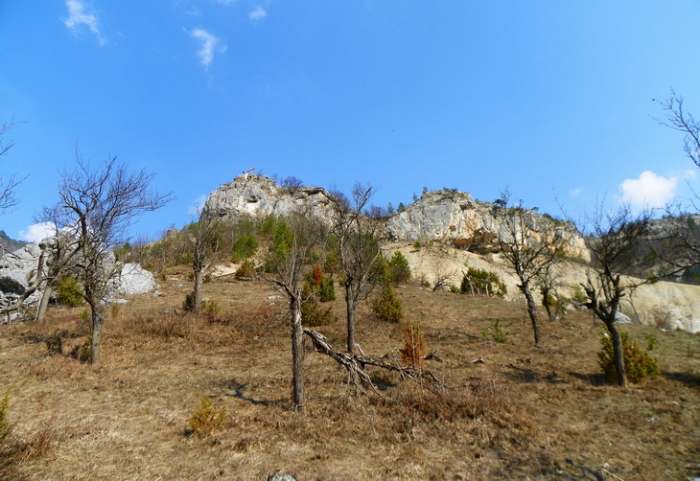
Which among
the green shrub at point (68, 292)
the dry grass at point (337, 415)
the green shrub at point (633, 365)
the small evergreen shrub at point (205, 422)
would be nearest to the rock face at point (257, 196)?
the green shrub at point (68, 292)

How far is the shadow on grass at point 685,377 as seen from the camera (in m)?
9.19

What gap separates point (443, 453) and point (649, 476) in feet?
9.23

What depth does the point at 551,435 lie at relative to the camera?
6426mm

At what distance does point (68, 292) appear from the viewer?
19.6 meters

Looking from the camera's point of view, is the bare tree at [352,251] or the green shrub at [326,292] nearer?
the bare tree at [352,251]

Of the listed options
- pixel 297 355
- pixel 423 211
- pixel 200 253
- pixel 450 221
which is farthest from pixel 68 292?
pixel 423 211

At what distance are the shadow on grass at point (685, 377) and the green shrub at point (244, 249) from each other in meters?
34.2

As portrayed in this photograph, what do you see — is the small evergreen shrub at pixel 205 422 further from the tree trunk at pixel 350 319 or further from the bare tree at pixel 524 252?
the bare tree at pixel 524 252

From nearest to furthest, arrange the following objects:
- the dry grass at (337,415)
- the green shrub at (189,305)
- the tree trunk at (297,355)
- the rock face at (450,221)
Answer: the dry grass at (337,415) → the tree trunk at (297,355) → the green shrub at (189,305) → the rock face at (450,221)

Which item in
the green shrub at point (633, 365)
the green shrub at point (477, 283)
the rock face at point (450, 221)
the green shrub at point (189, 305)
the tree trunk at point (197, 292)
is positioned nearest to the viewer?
the green shrub at point (633, 365)

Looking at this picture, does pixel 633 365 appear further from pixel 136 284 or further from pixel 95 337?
pixel 136 284

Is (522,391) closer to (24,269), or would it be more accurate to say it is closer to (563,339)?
(563,339)

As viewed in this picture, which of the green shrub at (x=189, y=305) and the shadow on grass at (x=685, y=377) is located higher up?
the green shrub at (x=189, y=305)

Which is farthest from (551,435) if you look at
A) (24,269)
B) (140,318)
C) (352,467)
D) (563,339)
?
(24,269)
